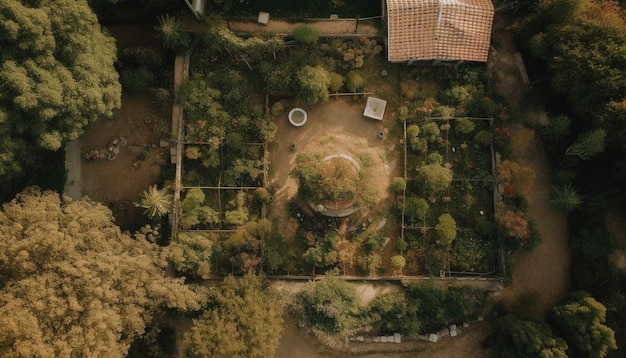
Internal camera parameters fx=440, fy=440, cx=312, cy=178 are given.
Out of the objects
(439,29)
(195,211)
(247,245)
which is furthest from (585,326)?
(195,211)

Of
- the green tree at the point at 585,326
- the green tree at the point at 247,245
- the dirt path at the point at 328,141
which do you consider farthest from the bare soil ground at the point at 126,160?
the green tree at the point at 585,326

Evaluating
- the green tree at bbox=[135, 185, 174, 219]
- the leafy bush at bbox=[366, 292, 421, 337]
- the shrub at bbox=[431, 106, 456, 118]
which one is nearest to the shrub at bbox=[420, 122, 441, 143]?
the shrub at bbox=[431, 106, 456, 118]

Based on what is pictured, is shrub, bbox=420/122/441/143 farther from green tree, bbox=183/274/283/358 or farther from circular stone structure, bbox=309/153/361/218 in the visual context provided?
green tree, bbox=183/274/283/358

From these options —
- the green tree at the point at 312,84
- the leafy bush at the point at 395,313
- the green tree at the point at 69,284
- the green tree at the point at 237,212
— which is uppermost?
the green tree at the point at 312,84

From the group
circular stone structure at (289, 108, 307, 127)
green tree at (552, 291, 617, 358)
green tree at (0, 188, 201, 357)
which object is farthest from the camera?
circular stone structure at (289, 108, 307, 127)

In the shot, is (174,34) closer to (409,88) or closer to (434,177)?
(409,88)

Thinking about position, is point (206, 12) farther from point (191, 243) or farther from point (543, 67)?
point (543, 67)

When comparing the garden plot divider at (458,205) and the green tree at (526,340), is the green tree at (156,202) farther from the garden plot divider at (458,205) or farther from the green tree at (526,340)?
the green tree at (526,340)
